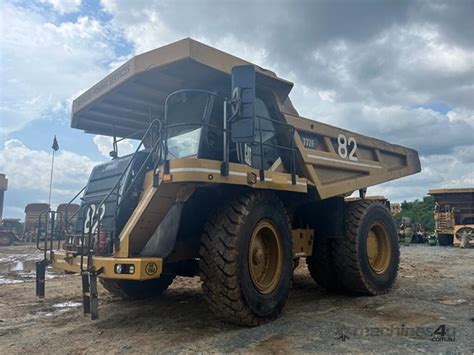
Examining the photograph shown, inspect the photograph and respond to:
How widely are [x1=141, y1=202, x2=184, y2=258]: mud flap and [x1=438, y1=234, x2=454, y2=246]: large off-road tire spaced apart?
1546cm

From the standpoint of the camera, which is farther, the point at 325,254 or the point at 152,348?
the point at 325,254

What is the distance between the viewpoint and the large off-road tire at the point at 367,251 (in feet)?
20.3

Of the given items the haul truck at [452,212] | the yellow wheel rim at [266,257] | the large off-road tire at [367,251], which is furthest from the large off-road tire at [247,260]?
the haul truck at [452,212]

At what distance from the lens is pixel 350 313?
516cm

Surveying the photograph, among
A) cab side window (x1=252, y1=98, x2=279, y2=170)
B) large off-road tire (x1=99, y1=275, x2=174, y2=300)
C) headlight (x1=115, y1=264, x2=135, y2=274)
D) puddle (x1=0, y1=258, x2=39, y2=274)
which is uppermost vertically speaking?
cab side window (x1=252, y1=98, x2=279, y2=170)

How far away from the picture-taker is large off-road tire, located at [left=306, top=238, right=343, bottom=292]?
6430 millimetres

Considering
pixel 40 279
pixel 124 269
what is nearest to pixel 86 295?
pixel 124 269

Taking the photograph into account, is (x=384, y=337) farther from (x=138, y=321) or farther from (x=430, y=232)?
(x=430, y=232)

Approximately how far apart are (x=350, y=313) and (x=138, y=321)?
2.48 m

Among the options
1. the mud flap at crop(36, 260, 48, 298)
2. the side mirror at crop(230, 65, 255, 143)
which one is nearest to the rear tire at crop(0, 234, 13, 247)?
A: the mud flap at crop(36, 260, 48, 298)

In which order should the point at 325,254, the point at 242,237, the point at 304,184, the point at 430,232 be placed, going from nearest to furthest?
the point at 242,237 → the point at 304,184 → the point at 325,254 → the point at 430,232

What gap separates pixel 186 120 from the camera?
5.23 m

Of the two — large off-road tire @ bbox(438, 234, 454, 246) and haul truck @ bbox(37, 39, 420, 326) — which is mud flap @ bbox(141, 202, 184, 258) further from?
large off-road tire @ bbox(438, 234, 454, 246)

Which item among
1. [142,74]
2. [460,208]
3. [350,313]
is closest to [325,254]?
[350,313]
